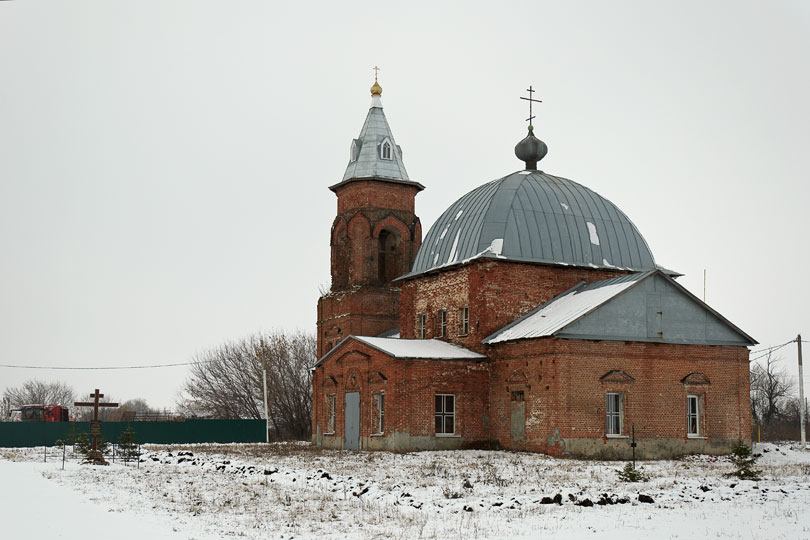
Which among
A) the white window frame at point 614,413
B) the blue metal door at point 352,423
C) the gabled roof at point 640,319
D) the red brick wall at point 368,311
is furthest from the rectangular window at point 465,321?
the red brick wall at point 368,311

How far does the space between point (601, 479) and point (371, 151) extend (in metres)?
26.7

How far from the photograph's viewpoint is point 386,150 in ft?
146

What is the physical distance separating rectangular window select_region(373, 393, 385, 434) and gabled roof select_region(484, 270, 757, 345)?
168 inches

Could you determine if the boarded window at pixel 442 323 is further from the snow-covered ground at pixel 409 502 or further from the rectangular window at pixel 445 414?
the snow-covered ground at pixel 409 502

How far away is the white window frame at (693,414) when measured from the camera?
30.3m

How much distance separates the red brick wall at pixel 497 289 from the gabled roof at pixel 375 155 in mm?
9866

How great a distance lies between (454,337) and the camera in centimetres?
3456

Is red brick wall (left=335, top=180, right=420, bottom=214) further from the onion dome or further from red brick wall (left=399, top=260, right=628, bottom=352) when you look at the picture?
red brick wall (left=399, top=260, right=628, bottom=352)

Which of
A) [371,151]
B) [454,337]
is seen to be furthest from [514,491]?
Answer: [371,151]

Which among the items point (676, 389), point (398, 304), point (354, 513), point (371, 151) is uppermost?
point (371, 151)

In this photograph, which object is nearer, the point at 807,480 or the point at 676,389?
the point at 807,480

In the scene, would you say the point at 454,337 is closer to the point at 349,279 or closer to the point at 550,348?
the point at 550,348

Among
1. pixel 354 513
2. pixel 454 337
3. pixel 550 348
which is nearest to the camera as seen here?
pixel 354 513

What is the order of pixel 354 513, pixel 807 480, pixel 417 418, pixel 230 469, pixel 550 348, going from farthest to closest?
pixel 417 418, pixel 550 348, pixel 230 469, pixel 807 480, pixel 354 513
